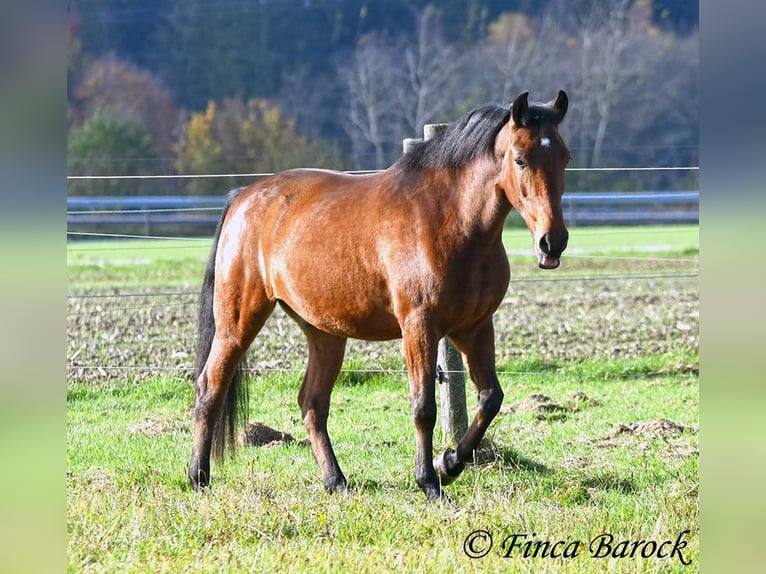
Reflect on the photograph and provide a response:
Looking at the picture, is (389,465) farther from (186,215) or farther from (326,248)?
(186,215)

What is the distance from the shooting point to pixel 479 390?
5453mm

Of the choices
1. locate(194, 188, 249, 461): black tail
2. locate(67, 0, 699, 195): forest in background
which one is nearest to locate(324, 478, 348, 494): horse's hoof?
locate(194, 188, 249, 461): black tail

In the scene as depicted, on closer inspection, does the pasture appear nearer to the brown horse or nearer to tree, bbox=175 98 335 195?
the brown horse

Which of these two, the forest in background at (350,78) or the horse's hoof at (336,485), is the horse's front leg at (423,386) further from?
the forest in background at (350,78)

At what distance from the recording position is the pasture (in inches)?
174

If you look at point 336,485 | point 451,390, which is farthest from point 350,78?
point 336,485

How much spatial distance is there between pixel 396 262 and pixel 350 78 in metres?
49.3

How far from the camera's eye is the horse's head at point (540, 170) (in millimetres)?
4719


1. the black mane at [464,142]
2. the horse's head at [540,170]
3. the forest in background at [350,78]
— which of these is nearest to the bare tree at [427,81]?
the forest in background at [350,78]

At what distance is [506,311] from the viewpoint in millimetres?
12836
